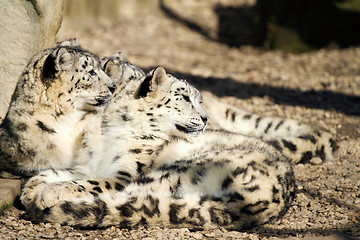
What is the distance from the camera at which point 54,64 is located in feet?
16.0

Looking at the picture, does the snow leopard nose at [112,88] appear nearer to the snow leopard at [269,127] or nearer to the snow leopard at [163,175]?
the snow leopard at [163,175]

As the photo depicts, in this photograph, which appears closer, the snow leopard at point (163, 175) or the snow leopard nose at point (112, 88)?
the snow leopard at point (163, 175)

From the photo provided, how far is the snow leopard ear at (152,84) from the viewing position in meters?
5.06

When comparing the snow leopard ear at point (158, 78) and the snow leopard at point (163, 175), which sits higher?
the snow leopard ear at point (158, 78)

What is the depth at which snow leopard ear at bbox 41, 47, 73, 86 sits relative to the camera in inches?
191

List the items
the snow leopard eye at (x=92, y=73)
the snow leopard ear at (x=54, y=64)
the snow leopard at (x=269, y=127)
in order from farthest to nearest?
the snow leopard at (x=269, y=127) → the snow leopard eye at (x=92, y=73) → the snow leopard ear at (x=54, y=64)

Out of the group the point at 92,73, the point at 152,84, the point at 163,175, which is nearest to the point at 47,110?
the point at 92,73

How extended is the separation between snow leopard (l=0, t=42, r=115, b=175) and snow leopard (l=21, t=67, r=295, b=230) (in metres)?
0.20

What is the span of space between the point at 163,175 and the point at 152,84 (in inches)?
41.8

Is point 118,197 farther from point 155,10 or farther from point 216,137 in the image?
point 155,10

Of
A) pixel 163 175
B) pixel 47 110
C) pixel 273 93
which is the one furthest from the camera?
pixel 273 93

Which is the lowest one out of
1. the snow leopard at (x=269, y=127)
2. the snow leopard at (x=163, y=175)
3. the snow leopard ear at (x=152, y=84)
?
the snow leopard at (x=163, y=175)

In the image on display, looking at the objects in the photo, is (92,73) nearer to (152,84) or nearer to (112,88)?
(112,88)

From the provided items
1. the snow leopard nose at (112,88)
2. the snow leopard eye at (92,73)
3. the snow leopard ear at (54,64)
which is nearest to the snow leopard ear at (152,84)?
the snow leopard nose at (112,88)
